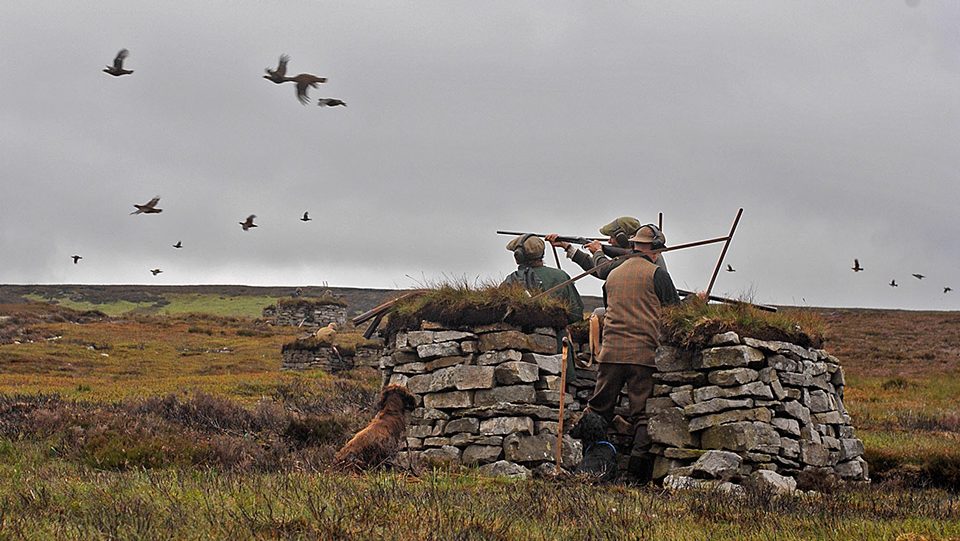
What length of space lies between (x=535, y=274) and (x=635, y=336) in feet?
6.06

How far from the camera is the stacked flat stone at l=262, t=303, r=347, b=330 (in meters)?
51.4

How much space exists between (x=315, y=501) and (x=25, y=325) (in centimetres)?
4332

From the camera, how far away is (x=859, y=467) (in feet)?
38.8

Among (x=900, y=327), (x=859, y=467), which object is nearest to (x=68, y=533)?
(x=859, y=467)

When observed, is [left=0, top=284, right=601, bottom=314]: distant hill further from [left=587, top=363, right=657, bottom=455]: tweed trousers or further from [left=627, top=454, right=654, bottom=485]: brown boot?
[left=627, top=454, right=654, bottom=485]: brown boot

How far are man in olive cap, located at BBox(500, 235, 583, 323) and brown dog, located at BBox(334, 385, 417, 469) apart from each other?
202 centimetres

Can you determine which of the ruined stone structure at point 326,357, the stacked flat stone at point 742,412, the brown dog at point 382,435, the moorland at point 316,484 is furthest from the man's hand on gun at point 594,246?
the ruined stone structure at point 326,357

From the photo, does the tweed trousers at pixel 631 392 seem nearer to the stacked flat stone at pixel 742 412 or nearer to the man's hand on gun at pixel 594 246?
the stacked flat stone at pixel 742 412

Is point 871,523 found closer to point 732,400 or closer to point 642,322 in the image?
point 732,400

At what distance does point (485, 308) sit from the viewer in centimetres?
1151

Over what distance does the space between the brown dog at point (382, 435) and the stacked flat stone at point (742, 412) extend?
301 cm

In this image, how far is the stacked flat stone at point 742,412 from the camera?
10.5 meters

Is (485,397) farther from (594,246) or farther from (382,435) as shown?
(594,246)

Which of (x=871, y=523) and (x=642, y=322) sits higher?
(x=642, y=322)
